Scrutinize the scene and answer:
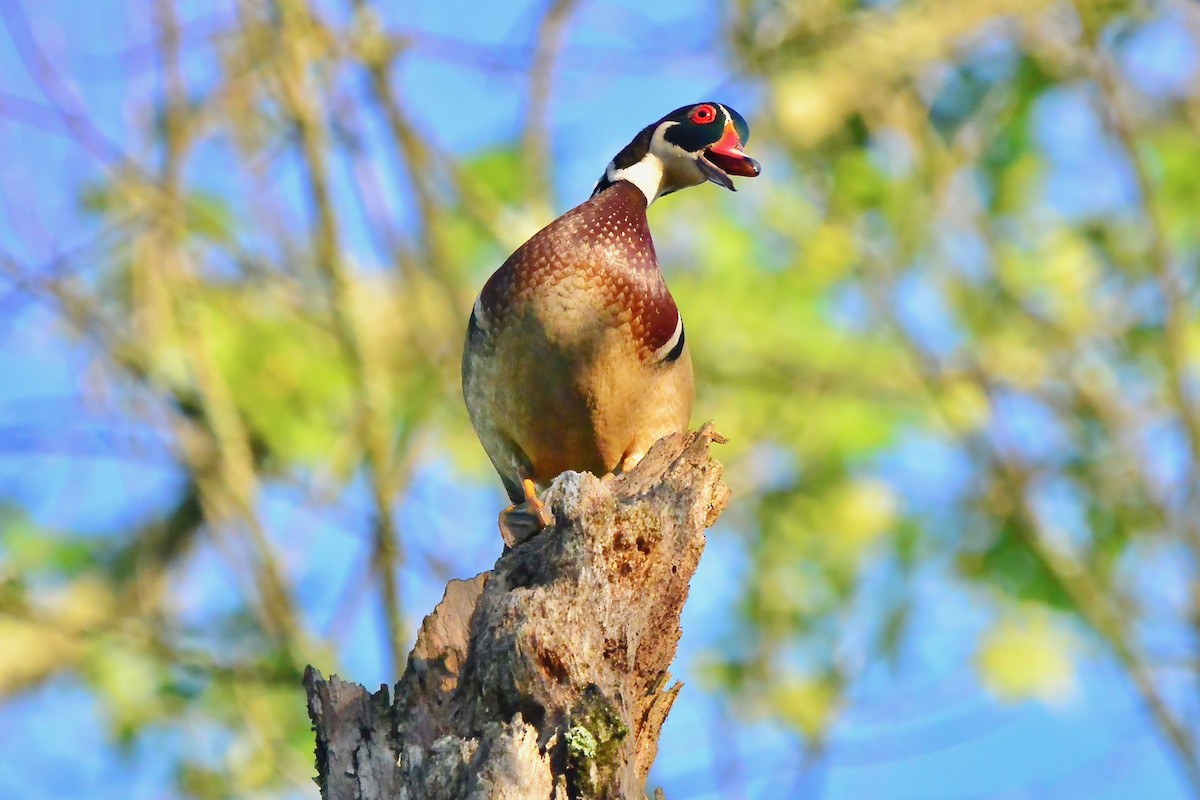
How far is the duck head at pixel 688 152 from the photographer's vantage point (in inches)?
203

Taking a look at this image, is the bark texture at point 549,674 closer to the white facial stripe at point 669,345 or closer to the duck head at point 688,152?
the white facial stripe at point 669,345

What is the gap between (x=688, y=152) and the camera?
17.0ft

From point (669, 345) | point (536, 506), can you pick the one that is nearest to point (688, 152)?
point (669, 345)

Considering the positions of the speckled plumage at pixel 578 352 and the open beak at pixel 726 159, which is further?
the open beak at pixel 726 159

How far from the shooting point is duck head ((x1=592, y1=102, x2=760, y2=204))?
514cm

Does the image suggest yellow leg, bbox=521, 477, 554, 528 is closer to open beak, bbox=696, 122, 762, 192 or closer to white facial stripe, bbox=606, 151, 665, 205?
white facial stripe, bbox=606, 151, 665, 205

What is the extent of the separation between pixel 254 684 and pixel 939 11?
5774 millimetres

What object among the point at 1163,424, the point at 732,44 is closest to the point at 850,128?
the point at 732,44

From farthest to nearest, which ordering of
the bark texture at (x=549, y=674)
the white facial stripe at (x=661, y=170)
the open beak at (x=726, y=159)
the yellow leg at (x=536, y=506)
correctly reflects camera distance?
1. the white facial stripe at (x=661, y=170)
2. the open beak at (x=726, y=159)
3. the yellow leg at (x=536, y=506)
4. the bark texture at (x=549, y=674)

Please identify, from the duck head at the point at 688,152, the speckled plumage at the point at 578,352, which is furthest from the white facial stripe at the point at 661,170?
the speckled plumage at the point at 578,352

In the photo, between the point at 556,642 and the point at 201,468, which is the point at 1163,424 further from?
the point at 556,642

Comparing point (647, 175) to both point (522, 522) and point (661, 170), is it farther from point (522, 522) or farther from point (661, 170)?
point (522, 522)

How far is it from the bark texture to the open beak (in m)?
1.51

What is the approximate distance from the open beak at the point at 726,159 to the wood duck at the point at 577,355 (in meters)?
0.17
